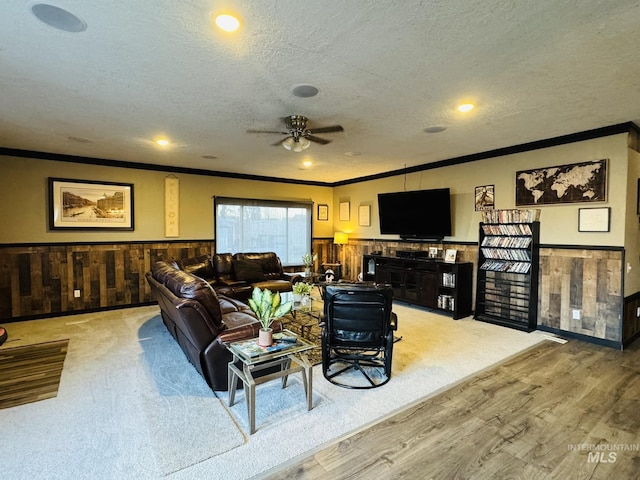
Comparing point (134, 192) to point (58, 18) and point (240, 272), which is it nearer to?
point (240, 272)

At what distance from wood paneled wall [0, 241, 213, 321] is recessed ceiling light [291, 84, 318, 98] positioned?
4584 mm

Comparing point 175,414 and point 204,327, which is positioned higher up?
point 204,327

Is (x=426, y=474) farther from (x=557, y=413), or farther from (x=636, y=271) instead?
(x=636, y=271)

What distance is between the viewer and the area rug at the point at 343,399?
204cm

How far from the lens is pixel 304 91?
2.91 meters

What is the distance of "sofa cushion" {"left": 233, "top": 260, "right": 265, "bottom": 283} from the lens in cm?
606

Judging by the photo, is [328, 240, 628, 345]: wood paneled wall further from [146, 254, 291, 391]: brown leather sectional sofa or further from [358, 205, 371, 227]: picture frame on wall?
[146, 254, 291, 391]: brown leather sectional sofa

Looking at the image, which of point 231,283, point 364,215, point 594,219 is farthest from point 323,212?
point 594,219

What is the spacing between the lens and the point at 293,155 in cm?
540

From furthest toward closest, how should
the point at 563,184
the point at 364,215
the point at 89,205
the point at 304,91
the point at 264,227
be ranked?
the point at 364,215
the point at 264,227
the point at 89,205
the point at 563,184
the point at 304,91

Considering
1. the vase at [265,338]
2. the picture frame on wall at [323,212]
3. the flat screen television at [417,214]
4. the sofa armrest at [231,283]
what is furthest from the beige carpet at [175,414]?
the picture frame on wall at [323,212]

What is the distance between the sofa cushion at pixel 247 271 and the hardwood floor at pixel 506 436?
3703 millimetres

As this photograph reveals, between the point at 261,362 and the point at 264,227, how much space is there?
203 inches

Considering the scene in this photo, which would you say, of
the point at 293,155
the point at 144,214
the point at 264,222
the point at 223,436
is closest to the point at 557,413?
the point at 223,436
